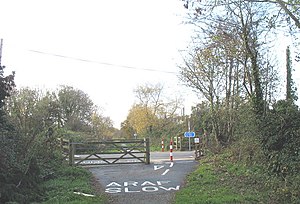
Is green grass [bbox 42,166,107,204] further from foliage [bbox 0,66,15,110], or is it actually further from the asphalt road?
foliage [bbox 0,66,15,110]

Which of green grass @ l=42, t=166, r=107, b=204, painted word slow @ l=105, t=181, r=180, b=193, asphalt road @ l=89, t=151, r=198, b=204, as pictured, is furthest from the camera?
painted word slow @ l=105, t=181, r=180, b=193

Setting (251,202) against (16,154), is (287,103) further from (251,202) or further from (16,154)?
(16,154)

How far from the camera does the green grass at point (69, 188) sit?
29.7ft

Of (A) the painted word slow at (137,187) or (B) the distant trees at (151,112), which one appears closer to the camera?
(A) the painted word slow at (137,187)

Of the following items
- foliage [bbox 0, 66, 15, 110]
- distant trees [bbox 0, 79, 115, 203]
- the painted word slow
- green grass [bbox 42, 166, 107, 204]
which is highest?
foliage [bbox 0, 66, 15, 110]

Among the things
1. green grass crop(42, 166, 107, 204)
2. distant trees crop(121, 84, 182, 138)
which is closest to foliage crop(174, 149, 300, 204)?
green grass crop(42, 166, 107, 204)

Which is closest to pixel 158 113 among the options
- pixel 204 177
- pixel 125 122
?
pixel 125 122

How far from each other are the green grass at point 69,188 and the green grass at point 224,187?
2.49m

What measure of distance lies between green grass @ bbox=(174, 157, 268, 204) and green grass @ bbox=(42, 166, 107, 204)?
2494 millimetres

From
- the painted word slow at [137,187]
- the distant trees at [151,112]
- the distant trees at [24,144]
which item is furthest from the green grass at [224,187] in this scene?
the distant trees at [151,112]

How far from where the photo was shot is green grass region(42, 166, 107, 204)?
9062mm

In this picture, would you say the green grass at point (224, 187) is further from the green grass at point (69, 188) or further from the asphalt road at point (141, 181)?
the green grass at point (69, 188)

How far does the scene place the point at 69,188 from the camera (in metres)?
10.6

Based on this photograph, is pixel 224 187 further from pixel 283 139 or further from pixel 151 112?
pixel 151 112
